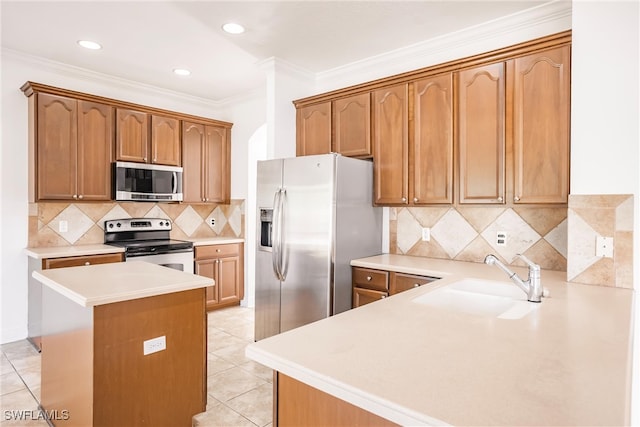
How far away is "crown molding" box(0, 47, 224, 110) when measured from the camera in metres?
3.60

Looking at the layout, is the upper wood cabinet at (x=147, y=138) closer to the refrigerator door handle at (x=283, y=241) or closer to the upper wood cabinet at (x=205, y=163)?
the upper wood cabinet at (x=205, y=163)

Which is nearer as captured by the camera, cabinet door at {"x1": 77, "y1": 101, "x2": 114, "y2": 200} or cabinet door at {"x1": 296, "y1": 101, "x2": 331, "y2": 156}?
cabinet door at {"x1": 296, "y1": 101, "x2": 331, "y2": 156}

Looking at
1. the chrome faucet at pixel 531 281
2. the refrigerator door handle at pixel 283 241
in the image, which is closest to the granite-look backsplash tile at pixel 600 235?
the chrome faucet at pixel 531 281

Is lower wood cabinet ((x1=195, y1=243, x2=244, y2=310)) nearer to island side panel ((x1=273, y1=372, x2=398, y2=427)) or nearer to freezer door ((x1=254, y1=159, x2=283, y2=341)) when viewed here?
freezer door ((x1=254, y1=159, x2=283, y2=341))

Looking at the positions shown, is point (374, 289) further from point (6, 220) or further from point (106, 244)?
point (6, 220)

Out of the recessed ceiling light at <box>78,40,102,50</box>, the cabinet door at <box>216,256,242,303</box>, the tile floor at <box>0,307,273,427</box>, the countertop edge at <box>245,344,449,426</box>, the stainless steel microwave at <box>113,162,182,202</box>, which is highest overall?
the recessed ceiling light at <box>78,40,102,50</box>

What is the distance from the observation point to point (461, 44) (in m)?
3.03

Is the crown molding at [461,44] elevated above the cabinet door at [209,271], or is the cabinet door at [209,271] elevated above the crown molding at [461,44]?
the crown molding at [461,44]

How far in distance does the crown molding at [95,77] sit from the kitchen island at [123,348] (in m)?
2.50

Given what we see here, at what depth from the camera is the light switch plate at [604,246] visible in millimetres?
2039

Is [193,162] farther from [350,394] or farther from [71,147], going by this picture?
[350,394]

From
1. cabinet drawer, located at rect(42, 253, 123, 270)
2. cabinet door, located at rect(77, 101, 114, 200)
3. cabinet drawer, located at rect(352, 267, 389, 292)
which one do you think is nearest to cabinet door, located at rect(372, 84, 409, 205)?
cabinet drawer, located at rect(352, 267, 389, 292)

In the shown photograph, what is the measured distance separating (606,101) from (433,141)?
3.55 ft

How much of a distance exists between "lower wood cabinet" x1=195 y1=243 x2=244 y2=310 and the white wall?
369 cm
